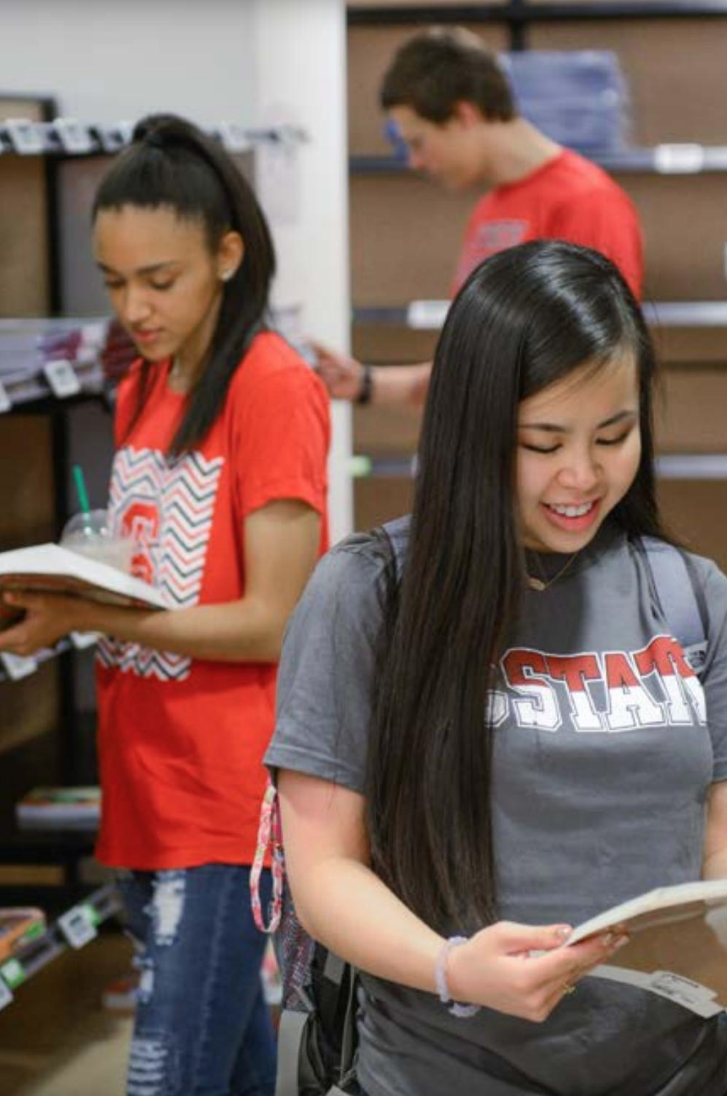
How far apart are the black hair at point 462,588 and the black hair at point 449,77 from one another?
281 centimetres

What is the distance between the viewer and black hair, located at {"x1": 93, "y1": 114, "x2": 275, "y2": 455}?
8.70 feet

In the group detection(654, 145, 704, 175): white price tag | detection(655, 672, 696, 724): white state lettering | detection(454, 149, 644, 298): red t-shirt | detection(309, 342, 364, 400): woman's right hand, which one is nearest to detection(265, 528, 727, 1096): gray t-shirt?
detection(655, 672, 696, 724): white state lettering

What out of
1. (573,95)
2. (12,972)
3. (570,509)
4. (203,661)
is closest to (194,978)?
(203,661)

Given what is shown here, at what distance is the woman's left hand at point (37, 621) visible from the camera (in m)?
2.68

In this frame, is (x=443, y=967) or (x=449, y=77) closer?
(x=443, y=967)

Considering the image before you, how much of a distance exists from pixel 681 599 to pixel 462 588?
215 mm

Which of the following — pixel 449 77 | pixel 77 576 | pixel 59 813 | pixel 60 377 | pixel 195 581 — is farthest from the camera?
pixel 449 77

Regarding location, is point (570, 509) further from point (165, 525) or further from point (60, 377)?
point (60, 377)

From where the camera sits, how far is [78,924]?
3.41 metres

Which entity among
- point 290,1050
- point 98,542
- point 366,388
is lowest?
point 366,388

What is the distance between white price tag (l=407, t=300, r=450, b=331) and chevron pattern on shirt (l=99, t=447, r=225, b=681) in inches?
135

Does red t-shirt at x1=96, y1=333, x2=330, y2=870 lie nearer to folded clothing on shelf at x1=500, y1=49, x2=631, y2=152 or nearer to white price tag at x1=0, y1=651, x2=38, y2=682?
white price tag at x1=0, y1=651, x2=38, y2=682

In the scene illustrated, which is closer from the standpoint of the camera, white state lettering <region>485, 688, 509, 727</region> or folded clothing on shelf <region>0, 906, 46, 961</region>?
white state lettering <region>485, 688, 509, 727</region>

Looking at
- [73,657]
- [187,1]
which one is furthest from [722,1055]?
[187,1]
